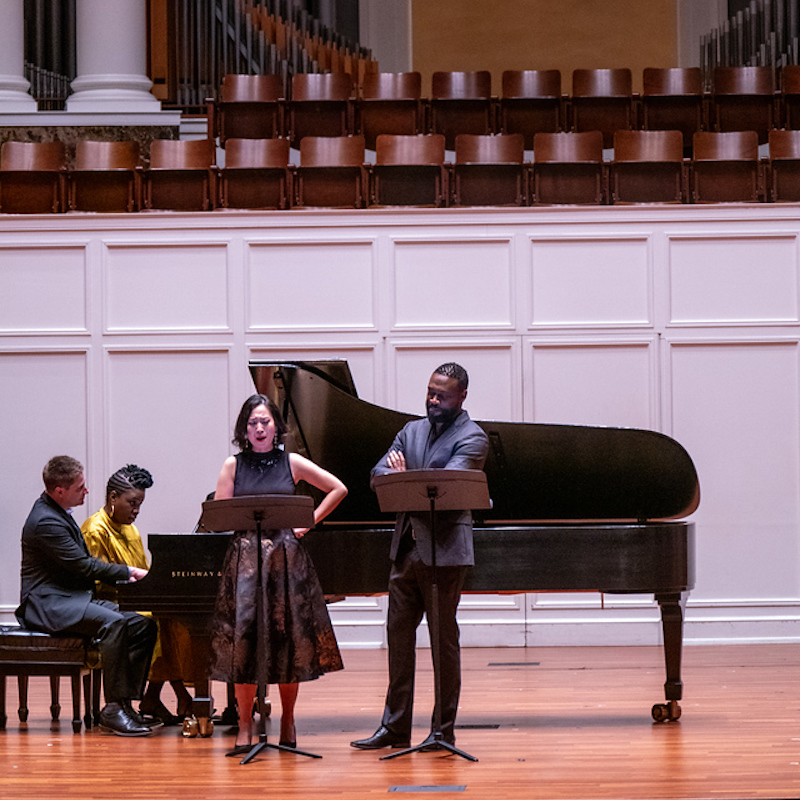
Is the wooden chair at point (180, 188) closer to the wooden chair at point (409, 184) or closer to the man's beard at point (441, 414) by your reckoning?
the wooden chair at point (409, 184)

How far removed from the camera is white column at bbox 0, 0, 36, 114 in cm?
778

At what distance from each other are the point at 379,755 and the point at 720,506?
10.0ft

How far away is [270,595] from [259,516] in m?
0.27

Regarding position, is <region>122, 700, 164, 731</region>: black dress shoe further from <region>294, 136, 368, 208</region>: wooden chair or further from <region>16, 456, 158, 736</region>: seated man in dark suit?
<region>294, 136, 368, 208</region>: wooden chair

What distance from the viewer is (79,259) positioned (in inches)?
251

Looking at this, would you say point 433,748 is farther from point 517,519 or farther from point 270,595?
point 517,519

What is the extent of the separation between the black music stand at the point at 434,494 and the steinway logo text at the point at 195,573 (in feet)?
2.12

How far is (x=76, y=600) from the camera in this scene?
13.9ft

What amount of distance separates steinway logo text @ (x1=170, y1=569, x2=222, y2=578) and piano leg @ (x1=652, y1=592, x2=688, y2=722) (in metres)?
1.43

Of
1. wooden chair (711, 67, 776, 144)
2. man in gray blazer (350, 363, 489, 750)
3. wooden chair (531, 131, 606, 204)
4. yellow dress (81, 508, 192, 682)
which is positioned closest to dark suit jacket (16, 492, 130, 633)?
yellow dress (81, 508, 192, 682)

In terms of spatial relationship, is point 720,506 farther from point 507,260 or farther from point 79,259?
point 79,259

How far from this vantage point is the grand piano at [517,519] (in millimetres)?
4004

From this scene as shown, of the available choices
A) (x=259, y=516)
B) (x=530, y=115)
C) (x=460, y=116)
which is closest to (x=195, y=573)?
(x=259, y=516)

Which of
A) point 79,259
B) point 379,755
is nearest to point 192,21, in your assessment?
point 79,259
